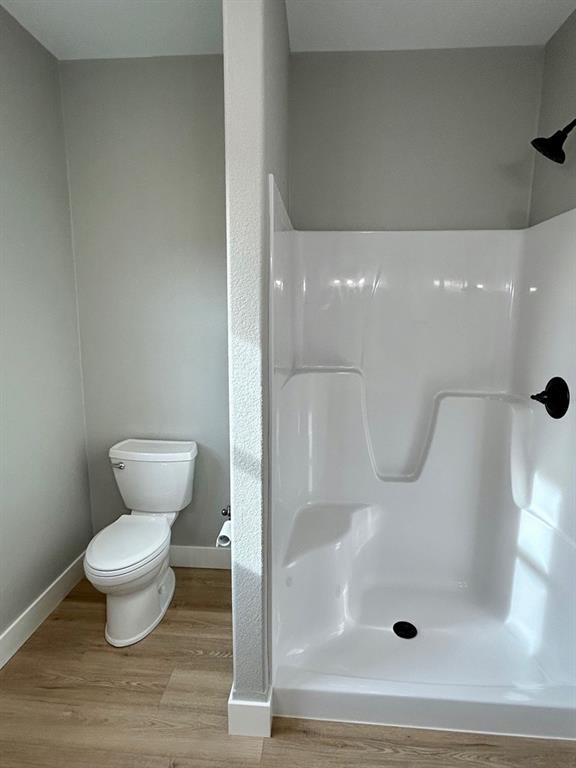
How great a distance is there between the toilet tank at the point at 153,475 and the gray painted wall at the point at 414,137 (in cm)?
Answer: 127

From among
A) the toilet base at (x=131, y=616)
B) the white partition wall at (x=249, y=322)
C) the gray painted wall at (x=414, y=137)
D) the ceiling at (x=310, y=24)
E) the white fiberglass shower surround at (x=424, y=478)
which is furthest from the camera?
the gray painted wall at (x=414, y=137)

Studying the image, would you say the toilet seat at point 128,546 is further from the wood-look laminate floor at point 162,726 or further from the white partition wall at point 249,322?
the white partition wall at point 249,322

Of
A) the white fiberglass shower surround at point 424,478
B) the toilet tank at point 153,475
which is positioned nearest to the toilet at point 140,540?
the toilet tank at point 153,475

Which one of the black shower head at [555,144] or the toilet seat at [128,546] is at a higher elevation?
the black shower head at [555,144]

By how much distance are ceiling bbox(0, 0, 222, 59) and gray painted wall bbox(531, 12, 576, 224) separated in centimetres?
133

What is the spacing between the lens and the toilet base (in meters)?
1.76

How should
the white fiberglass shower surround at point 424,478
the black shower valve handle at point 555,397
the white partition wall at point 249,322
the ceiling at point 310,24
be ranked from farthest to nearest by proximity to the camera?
the ceiling at point 310,24 → the black shower valve handle at point 555,397 → the white fiberglass shower surround at point 424,478 → the white partition wall at point 249,322

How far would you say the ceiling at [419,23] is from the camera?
A: 164 centimetres

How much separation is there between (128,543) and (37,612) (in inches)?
20.6

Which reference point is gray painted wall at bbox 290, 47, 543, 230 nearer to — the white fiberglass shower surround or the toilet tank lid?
the white fiberglass shower surround

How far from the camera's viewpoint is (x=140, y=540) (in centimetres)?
180

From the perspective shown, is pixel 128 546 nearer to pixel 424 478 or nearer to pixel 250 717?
pixel 250 717

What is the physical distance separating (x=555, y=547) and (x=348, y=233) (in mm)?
1476

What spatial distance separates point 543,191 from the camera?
1.88 metres
